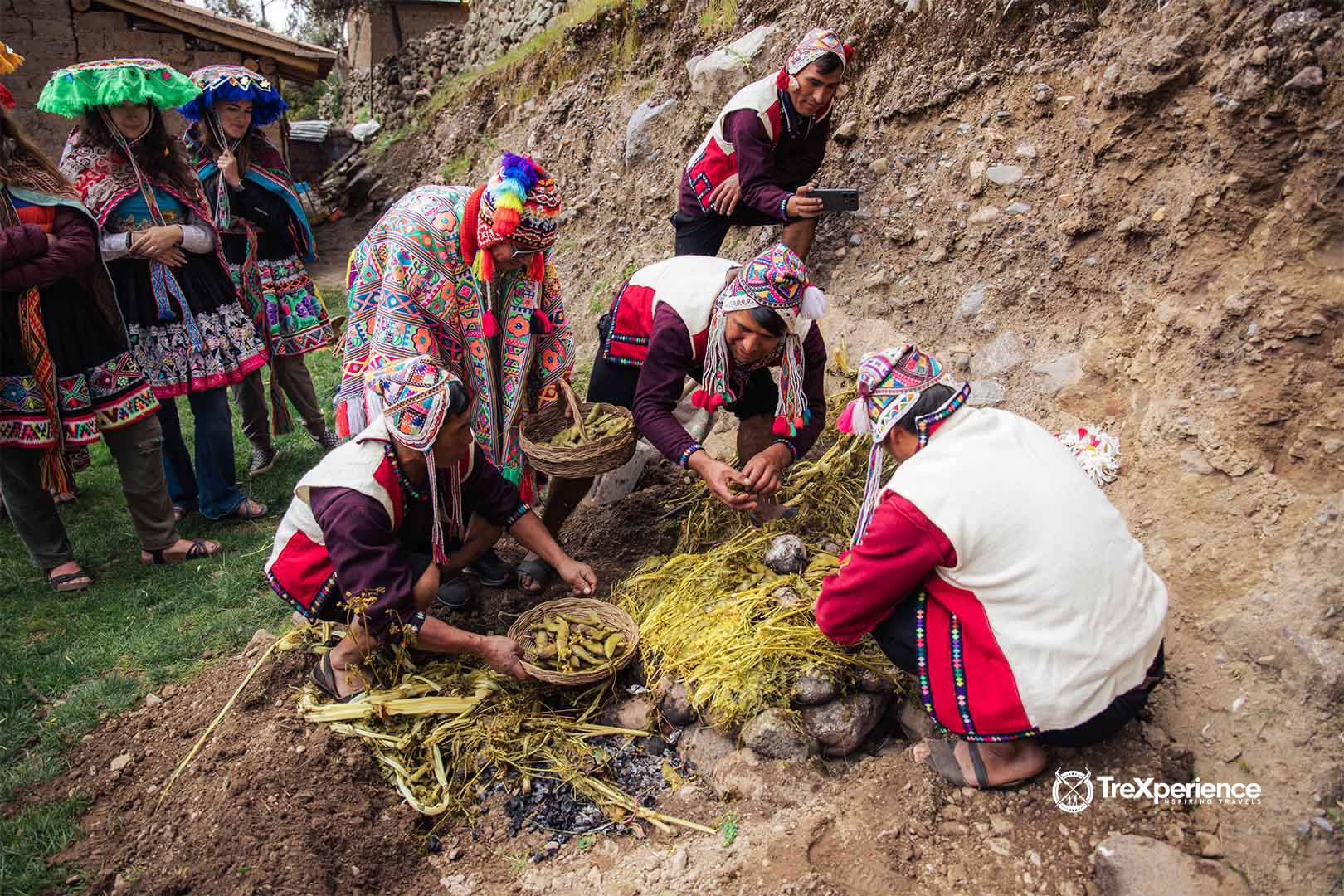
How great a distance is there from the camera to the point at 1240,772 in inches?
97.0

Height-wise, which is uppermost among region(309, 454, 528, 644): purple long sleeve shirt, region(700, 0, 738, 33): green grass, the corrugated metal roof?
region(700, 0, 738, 33): green grass

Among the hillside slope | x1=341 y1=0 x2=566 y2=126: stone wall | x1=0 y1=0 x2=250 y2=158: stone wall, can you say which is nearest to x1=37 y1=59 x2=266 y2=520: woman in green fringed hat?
the hillside slope

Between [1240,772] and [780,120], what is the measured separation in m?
3.30

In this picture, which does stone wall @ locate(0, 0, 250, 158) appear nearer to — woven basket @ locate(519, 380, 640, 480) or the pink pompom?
woven basket @ locate(519, 380, 640, 480)

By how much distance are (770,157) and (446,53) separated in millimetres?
10361

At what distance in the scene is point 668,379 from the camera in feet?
11.0

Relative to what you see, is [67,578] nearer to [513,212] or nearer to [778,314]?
[513,212]

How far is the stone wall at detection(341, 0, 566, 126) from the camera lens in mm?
11023

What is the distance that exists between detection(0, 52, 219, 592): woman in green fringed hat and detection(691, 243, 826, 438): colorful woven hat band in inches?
105

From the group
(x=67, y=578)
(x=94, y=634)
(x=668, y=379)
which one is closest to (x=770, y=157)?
(x=668, y=379)

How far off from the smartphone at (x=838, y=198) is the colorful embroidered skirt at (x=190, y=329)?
9.96ft

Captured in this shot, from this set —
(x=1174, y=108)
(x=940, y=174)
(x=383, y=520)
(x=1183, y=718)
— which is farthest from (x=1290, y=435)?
(x=383, y=520)

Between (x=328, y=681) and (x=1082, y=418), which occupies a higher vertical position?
(x=1082, y=418)

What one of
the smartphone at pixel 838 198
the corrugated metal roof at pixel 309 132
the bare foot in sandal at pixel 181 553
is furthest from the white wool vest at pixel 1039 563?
the corrugated metal roof at pixel 309 132
